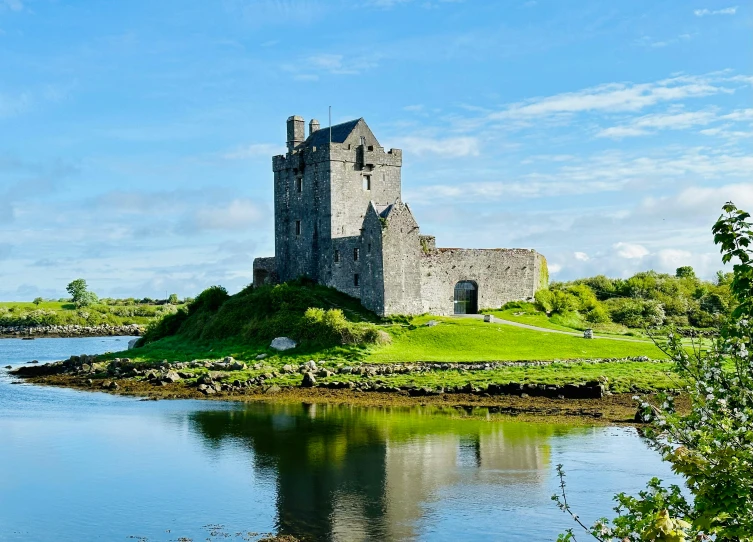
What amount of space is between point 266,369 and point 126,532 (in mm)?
24898

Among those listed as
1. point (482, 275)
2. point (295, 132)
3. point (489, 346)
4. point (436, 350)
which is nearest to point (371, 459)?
point (436, 350)

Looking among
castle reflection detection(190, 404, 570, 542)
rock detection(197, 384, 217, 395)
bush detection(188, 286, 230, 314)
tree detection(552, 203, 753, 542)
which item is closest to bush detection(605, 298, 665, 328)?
bush detection(188, 286, 230, 314)

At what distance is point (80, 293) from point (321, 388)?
3903 inches

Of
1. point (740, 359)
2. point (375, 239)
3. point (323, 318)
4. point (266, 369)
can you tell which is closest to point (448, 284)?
point (375, 239)

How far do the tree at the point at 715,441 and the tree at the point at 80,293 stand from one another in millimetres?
124481

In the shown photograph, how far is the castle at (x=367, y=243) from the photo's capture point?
49.2 meters

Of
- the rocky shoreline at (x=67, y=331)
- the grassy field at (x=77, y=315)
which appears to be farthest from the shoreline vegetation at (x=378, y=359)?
the grassy field at (x=77, y=315)

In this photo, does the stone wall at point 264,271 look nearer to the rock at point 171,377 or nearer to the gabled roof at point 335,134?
the gabled roof at point 335,134

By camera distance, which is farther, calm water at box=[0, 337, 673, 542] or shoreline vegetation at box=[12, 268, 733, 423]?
shoreline vegetation at box=[12, 268, 733, 423]

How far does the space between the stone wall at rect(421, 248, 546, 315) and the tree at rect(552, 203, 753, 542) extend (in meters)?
40.1

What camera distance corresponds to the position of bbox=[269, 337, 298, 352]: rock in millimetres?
46188

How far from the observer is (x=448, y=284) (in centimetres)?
5238

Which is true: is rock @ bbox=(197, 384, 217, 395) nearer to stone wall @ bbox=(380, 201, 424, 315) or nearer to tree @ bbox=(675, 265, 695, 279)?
stone wall @ bbox=(380, 201, 424, 315)

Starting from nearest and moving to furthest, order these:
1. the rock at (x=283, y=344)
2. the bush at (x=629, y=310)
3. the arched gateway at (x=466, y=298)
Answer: the rock at (x=283, y=344), the arched gateway at (x=466, y=298), the bush at (x=629, y=310)
